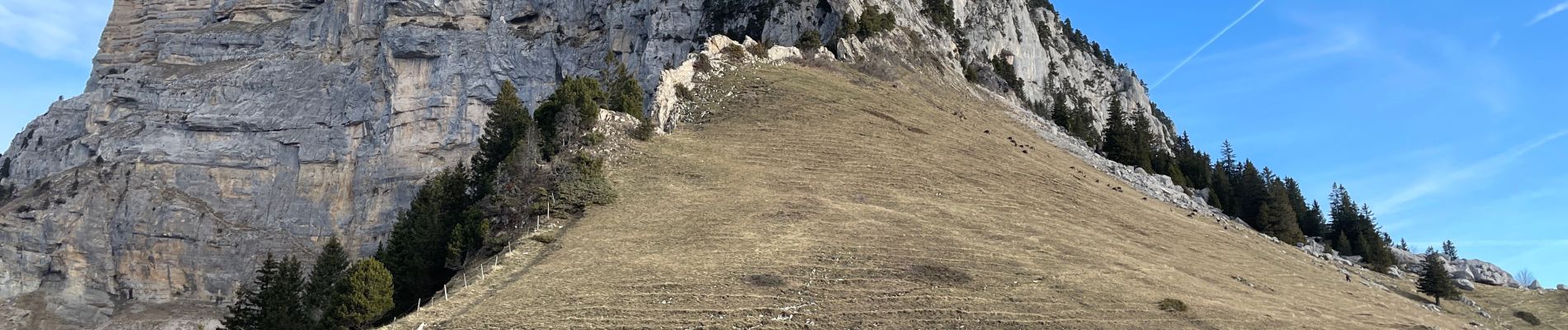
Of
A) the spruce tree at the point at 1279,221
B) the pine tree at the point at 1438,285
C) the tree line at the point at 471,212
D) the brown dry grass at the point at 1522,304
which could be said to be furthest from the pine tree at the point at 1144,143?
the tree line at the point at 471,212

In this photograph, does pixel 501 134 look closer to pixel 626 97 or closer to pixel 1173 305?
pixel 626 97

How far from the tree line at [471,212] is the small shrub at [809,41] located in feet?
55.3

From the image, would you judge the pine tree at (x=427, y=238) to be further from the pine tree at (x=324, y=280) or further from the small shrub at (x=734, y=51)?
the small shrub at (x=734, y=51)

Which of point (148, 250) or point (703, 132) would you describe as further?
point (148, 250)

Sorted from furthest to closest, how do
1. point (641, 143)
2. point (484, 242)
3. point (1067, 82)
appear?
point (1067, 82)
point (641, 143)
point (484, 242)

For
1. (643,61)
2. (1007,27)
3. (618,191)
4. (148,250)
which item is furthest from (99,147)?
(618,191)

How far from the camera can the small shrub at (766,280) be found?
36375 mm

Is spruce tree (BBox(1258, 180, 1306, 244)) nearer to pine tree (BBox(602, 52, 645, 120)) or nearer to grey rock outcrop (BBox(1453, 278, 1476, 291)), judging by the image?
grey rock outcrop (BBox(1453, 278, 1476, 291))

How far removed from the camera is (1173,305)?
→ 121ft

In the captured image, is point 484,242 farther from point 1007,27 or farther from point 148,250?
point 148,250

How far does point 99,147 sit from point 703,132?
340 ft

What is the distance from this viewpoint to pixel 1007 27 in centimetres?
11319

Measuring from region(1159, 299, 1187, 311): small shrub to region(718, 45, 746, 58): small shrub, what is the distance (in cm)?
3993

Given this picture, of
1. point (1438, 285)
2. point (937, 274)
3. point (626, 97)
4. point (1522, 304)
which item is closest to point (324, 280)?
point (626, 97)
